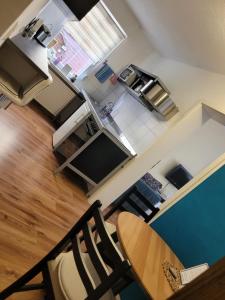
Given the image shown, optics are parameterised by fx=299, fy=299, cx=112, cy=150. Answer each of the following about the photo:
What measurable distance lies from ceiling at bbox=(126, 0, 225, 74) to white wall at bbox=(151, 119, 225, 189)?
3.96ft

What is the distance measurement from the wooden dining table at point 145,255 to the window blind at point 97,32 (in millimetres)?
3644

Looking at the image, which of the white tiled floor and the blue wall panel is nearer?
the blue wall panel

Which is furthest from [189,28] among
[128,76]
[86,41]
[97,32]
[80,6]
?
[86,41]

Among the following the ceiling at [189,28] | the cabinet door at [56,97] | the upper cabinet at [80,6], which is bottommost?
the cabinet door at [56,97]

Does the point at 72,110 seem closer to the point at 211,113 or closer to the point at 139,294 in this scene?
the point at 211,113

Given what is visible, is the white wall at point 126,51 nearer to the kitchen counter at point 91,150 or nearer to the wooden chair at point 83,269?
the kitchen counter at point 91,150

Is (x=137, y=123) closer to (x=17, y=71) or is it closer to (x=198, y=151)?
(x=198, y=151)

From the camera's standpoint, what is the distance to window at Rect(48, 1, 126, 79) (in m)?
4.61

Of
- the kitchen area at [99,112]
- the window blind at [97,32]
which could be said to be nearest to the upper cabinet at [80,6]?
the kitchen area at [99,112]

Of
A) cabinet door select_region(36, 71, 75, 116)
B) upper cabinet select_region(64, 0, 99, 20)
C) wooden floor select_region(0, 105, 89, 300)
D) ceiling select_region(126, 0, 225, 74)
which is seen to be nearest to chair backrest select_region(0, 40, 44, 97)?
wooden floor select_region(0, 105, 89, 300)

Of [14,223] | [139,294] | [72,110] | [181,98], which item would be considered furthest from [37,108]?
[139,294]

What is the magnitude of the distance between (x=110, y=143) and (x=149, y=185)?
1473mm

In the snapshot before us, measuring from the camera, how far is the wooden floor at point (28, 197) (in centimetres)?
213

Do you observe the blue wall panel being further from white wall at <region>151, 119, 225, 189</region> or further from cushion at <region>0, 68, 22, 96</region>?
white wall at <region>151, 119, 225, 189</region>
